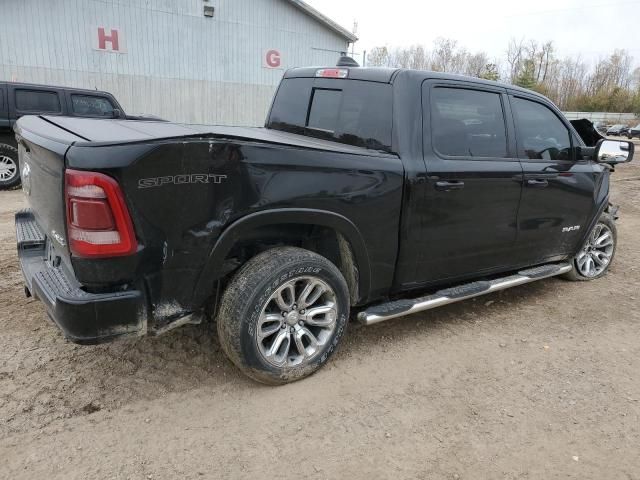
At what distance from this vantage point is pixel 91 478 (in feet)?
7.54

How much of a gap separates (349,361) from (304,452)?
37.7 inches

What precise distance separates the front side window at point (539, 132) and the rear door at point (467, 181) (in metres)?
0.16

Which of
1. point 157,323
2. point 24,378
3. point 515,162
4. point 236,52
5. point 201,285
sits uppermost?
point 236,52

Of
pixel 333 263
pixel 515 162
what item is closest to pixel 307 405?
pixel 333 263

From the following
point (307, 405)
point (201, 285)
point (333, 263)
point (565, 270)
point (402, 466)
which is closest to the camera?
point (402, 466)

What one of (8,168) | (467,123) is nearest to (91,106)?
(8,168)

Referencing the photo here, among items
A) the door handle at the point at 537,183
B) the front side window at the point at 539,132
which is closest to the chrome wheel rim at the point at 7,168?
the front side window at the point at 539,132

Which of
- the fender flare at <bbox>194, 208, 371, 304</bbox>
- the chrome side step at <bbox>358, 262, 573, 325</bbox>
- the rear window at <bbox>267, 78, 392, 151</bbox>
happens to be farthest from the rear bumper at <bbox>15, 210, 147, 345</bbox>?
the rear window at <bbox>267, 78, 392, 151</bbox>

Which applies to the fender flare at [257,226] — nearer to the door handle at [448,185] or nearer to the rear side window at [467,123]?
the door handle at [448,185]

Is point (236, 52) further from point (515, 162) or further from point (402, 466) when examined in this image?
point (402, 466)

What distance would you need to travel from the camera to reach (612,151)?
4645mm

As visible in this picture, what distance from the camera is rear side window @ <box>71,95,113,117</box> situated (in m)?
9.78

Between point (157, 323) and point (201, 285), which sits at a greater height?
point (201, 285)

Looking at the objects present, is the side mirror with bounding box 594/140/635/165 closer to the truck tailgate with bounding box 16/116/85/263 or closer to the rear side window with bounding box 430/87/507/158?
the rear side window with bounding box 430/87/507/158
